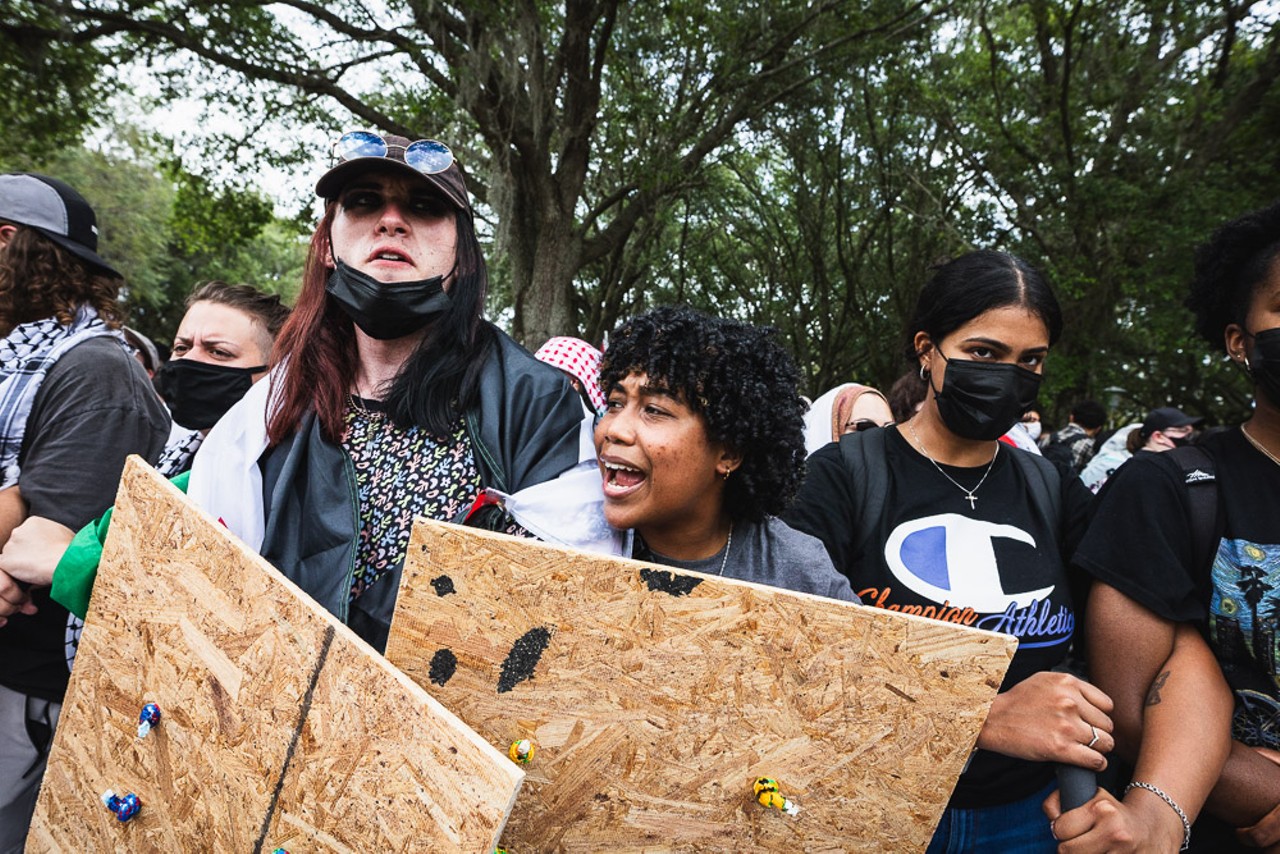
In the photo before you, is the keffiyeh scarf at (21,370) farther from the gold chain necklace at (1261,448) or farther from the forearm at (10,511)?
the gold chain necklace at (1261,448)

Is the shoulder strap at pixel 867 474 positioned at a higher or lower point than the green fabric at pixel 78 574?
higher

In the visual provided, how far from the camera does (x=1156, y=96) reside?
11547 mm

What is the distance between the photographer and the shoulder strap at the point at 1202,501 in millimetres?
1729

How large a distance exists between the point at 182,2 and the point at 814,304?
1432 centimetres

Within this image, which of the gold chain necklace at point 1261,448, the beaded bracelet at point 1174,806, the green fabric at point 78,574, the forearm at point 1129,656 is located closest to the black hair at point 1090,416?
the gold chain necklace at point 1261,448

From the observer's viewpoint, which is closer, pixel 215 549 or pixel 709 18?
pixel 215 549

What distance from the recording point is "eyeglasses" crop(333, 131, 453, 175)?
1.70 meters

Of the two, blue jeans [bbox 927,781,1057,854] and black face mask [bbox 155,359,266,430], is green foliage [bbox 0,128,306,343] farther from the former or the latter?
blue jeans [bbox 927,781,1057,854]

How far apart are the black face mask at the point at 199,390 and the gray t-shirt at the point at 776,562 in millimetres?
1605

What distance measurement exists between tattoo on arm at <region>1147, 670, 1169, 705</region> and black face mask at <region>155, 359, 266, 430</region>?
2677mm

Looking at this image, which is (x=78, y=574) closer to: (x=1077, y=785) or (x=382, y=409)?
(x=382, y=409)

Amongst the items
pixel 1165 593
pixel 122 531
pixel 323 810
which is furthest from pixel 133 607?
pixel 1165 593

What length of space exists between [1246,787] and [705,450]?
139 centimetres

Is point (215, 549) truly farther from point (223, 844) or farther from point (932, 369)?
point (932, 369)
